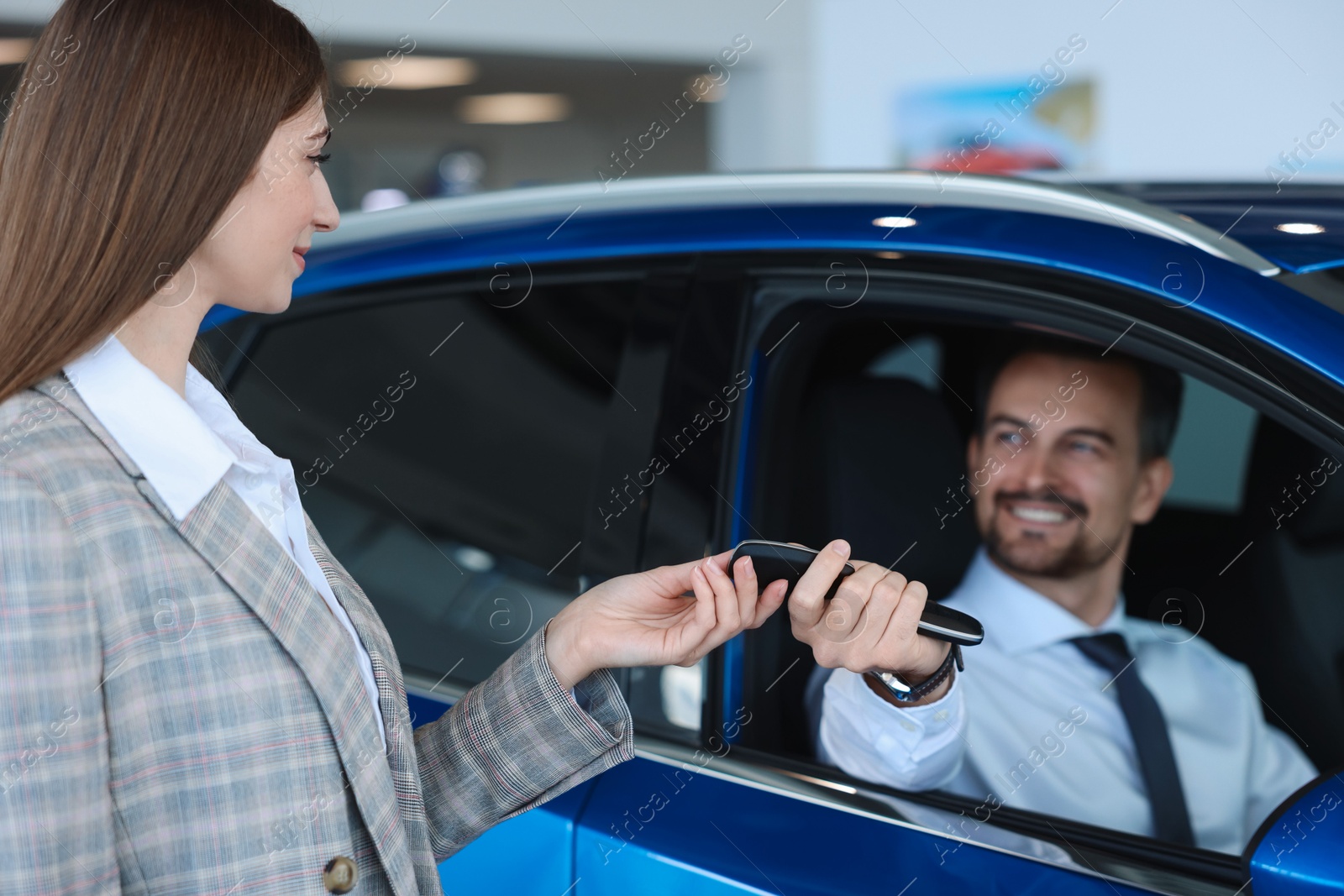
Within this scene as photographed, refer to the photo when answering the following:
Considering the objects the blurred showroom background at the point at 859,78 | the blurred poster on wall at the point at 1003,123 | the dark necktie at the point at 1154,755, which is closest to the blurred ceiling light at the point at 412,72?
the blurred showroom background at the point at 859,78

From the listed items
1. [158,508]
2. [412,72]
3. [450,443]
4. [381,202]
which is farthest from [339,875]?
[412,72]

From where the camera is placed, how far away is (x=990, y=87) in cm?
718

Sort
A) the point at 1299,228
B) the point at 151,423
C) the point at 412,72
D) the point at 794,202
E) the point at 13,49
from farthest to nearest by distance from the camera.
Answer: the point at 412,72 → the point at 13,49 → the point at 794,202 → the point at 1299,228 → the point at 151,423

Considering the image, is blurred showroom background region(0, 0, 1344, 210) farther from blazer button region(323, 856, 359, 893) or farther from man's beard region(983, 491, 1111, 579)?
blazer button region(323, 856, 359, 893)

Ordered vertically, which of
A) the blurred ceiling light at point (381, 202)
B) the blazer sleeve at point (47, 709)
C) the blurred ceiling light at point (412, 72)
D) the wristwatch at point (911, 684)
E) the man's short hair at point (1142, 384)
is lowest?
the blazer sleeve at point (47, 709)

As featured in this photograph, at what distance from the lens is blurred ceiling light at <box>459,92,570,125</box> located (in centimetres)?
998

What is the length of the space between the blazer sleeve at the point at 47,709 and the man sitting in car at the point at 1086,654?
914 millimetres

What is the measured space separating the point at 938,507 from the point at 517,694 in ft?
3.05

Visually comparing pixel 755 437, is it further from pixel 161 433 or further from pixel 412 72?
pixel 412 72

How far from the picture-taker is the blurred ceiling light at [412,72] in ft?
26.2

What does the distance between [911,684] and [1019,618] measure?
50 cm

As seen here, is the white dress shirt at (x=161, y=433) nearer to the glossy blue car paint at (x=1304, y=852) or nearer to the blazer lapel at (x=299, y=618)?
the blazer lapel at (x=299, y=618)

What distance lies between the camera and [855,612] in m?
1.04

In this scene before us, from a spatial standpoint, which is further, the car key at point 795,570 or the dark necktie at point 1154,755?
the dark necktie at point 1154,755
